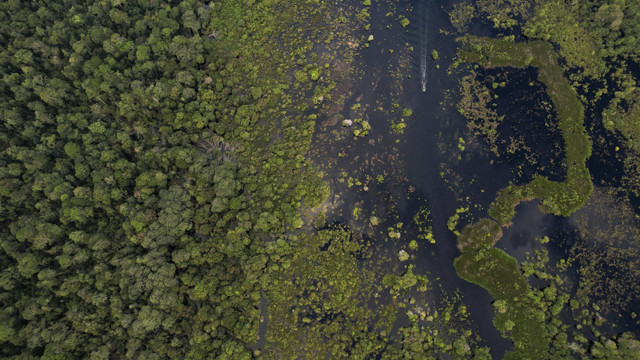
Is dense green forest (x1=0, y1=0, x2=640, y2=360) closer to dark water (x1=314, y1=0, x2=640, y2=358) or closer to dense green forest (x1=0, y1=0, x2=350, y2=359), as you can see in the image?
dense green forest (x1=0, y1=0, x2=350, y2=359)

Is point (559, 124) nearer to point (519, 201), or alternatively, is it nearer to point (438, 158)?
point (519, 201)

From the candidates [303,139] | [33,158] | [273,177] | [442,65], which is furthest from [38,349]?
[442,65]

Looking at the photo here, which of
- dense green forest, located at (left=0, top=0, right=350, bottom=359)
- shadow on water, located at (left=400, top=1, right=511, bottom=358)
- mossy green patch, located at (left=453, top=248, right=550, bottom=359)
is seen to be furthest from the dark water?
dense green forest, located at (left=0, top=0, right=350, bottom=359)

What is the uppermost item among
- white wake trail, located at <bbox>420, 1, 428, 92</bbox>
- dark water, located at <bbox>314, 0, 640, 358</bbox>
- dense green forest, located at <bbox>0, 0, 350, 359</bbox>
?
white wake trail, located at <bbox>420, 1, 428, 92</bbox>

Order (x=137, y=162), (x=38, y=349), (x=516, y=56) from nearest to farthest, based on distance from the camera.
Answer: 1. (x=38, y=349)
2. (x=137, y=162)
3. (x=516, y=56)

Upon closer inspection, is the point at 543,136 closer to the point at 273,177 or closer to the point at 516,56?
the point at 516,56
